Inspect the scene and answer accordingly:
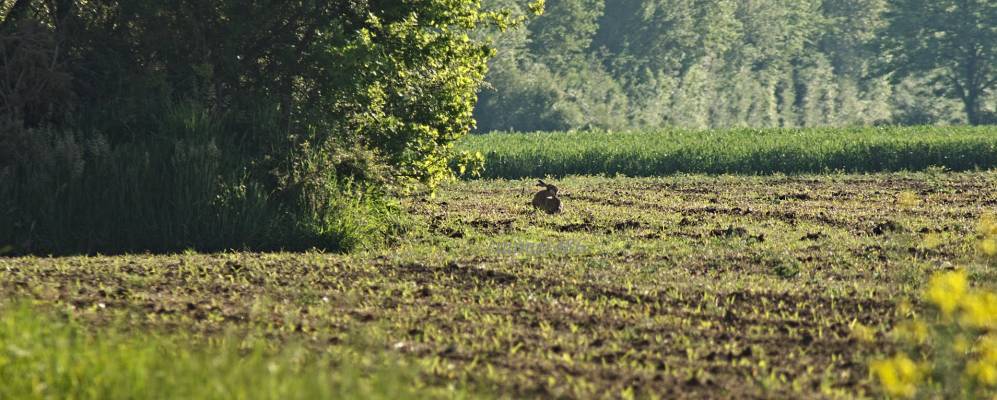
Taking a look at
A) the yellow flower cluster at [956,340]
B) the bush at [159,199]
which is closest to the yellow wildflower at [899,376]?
the yellow flower cluster at [956,340]

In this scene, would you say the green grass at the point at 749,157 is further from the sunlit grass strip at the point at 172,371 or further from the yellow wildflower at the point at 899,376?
the sunlit grass strip at the point at 172,371

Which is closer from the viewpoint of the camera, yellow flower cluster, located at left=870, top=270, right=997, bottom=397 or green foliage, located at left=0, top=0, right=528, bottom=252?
yellow flower cluster, located at left=870, top=270, right=997, bottom=397

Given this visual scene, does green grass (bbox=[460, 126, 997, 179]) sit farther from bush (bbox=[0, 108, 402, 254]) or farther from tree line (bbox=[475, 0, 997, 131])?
tree line (bbox=[475, 0, 997, 131])

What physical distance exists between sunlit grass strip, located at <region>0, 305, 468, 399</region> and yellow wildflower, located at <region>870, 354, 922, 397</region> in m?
2.32

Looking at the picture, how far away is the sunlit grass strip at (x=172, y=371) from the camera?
7.25 metres

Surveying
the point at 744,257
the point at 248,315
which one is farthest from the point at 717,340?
the point at 744,257

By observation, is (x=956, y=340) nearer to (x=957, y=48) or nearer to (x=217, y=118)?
(x=217, y=118)

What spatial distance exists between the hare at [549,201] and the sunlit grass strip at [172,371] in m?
14.1

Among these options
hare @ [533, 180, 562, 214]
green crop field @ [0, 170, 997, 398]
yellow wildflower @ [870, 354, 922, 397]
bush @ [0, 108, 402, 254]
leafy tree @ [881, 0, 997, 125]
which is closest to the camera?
yellow wildflower @ [870, 354, 922, 397]

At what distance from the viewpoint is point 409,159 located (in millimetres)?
20031

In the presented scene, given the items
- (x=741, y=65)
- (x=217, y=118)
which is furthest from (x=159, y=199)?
(x=741, y=65)

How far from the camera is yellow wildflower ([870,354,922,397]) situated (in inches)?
261

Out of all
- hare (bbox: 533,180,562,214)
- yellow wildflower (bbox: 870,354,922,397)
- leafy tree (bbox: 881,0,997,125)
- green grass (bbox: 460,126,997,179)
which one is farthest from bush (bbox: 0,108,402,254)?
leafy tree (bbox: 881,0,997,125)

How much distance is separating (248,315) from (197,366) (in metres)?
3.81
